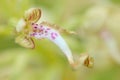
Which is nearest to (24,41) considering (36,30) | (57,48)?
(36,30)

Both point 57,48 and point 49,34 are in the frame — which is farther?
point 57,48

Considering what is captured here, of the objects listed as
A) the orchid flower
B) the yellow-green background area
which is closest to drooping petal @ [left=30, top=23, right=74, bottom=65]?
the orchid flower

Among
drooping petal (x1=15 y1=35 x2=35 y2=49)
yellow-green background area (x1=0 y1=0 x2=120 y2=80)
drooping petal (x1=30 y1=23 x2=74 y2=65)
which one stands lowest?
drooping petal (x1=15 y1=35 x2=35 y2=49)

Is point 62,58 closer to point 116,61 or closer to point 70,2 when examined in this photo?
point 116,61

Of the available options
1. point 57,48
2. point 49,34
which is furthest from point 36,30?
point 57,48

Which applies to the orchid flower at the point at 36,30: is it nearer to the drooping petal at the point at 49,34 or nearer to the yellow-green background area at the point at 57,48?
the drooping petal at the point at 49,34

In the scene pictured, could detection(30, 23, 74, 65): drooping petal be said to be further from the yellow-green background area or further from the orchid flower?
the yellow-green background area

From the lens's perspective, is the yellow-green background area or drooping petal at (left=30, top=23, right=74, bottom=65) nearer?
drooping petal at (left=30, top=23, right=74, bottom=65)

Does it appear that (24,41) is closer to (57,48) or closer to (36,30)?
(36,30)

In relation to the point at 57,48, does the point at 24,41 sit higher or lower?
lower
